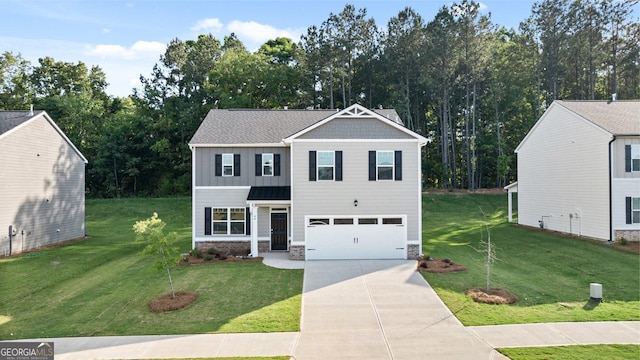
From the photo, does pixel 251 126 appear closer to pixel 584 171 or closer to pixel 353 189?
pixel 353 189

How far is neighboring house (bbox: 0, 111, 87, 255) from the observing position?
19844 mm

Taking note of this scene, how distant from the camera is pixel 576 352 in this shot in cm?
829

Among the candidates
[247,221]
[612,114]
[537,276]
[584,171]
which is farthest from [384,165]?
[612,114]

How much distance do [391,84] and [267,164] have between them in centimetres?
2569

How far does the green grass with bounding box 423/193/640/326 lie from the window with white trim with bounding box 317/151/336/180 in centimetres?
573

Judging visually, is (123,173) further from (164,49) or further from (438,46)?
(438,46)

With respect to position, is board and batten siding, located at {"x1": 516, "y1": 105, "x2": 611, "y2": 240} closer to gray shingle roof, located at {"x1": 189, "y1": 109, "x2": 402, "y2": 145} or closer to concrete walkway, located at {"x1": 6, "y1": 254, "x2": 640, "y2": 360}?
gray shingle roof, located at {"x1": 189, "y1": 109, "x2": 402, "y2": 145}

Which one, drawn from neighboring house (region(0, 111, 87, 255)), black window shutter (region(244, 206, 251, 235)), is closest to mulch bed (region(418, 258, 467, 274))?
black window shutter (region(244, 206, 251, 235))

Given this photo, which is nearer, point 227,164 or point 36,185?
point 227,164

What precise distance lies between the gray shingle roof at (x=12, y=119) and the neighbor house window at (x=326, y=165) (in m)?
15.8

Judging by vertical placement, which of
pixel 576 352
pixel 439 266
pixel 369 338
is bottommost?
pixel 369 338

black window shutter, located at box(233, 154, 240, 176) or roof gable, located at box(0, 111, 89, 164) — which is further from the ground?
roof gable, located at box(0, 111, 89, 164)

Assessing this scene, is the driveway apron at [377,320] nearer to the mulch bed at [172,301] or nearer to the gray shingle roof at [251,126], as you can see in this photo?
the mulch bed at [172,301]

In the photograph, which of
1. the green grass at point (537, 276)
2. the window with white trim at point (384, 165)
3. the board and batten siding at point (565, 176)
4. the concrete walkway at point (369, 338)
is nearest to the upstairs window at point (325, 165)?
the window with white trim at point (384, 165)
